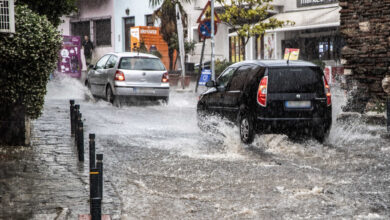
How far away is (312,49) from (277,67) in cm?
Answer: 2373

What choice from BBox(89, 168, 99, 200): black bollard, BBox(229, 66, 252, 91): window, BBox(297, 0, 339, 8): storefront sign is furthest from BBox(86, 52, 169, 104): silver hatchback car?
BBox(297, 0, 339, 8): storefront sign

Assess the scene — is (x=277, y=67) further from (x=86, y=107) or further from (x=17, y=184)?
(x=86, y=107)

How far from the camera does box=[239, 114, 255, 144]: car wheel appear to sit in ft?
37.4

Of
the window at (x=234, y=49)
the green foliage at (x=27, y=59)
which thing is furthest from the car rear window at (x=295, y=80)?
the window at (x=234, y=49)

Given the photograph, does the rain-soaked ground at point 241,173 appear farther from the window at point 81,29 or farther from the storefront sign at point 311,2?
the window at point 81,29

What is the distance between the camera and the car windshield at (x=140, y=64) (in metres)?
19.5

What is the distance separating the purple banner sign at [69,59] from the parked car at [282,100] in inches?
789

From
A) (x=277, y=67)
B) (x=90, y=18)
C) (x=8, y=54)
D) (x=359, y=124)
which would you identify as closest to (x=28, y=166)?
(x=8, y=54)

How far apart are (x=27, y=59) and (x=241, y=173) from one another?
12.7ft

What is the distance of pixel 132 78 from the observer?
19406 millimetres

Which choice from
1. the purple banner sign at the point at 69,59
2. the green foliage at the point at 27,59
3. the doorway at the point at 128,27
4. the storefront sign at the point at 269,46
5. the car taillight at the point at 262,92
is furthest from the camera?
the doorway at the point at 128,27

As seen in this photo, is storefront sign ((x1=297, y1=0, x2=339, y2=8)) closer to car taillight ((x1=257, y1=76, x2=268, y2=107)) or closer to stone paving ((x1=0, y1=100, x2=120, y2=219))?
car taillight ((x1=257, y1=76, x2=268, y2=107))

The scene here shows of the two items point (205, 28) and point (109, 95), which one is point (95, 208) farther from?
point (205, 28)

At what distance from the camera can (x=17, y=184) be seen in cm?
773
